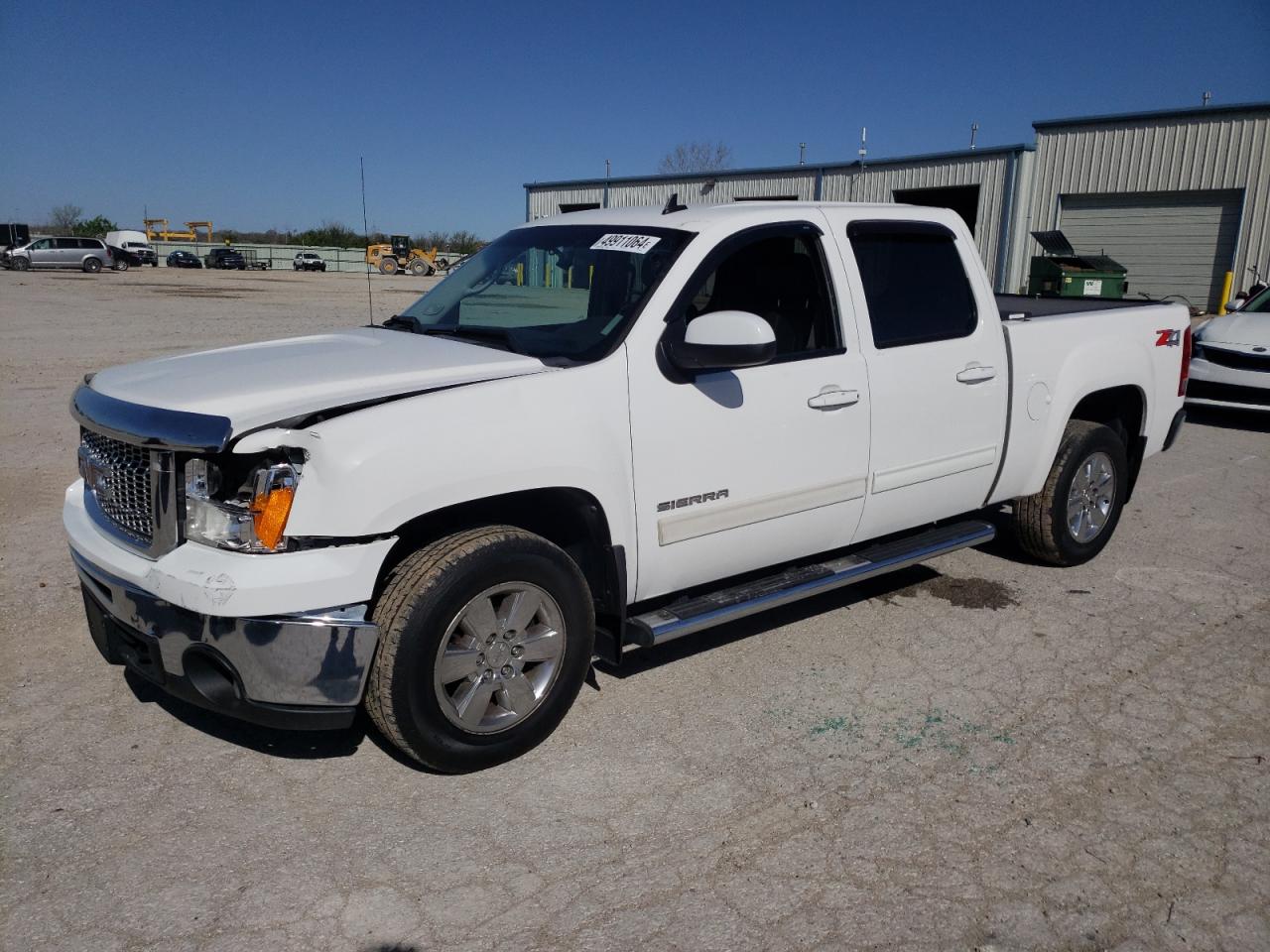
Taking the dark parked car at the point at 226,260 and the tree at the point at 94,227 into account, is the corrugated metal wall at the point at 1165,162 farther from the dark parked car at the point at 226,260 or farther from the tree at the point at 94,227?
the tree at the point at 94,227

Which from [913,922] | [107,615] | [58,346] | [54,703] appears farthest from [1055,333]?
[58,346]

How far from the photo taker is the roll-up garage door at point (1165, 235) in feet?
79.9

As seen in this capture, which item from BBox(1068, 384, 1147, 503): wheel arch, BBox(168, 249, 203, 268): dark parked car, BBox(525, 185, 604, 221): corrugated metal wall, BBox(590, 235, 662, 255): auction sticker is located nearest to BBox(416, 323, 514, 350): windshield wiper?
BBox(590, 235, 662, 255): auction sticker

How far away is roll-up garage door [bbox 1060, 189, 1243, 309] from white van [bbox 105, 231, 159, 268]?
55.3m

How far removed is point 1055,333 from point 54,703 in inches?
191

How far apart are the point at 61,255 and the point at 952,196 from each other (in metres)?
39.9

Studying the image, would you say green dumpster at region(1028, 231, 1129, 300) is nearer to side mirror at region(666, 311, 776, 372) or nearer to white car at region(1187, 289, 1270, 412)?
white car at region(1187, 289, 1270, 412)

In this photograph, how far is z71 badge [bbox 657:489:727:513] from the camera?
3703 mm

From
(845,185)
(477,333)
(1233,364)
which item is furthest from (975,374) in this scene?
(845,185)

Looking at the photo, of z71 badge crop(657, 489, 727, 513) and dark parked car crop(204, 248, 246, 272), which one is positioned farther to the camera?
dark parked car crop(204, 248, 246, 272)

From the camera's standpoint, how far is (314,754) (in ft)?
11.8

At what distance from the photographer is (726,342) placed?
3.53 meters

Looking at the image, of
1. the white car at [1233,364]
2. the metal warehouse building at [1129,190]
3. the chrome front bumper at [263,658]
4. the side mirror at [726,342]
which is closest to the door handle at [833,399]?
the side mirror at [726,342]

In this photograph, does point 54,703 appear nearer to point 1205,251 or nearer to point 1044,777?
point 1044,777
